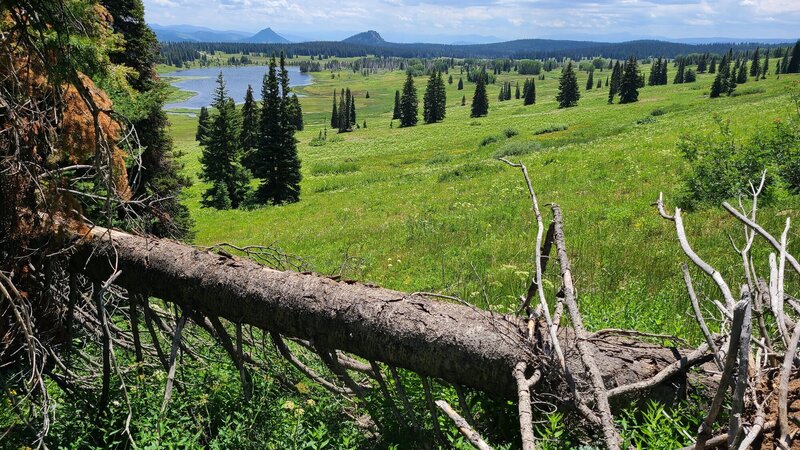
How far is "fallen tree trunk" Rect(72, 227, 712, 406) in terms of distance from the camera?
3150 millimetres

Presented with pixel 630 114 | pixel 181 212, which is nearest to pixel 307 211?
pixel 181 212

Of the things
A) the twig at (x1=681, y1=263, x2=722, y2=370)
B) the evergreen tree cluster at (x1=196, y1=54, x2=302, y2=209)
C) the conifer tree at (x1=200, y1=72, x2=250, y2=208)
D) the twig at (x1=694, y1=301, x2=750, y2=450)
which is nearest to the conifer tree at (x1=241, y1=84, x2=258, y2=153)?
the evergreen tree cluster at (x1=196, y1=54, x2=302, y2=209)

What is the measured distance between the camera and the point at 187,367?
Result: 4.84 m

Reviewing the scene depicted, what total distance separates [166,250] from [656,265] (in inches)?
277

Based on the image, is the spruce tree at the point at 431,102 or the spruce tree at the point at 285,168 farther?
the spruce tree at the point at 431,102

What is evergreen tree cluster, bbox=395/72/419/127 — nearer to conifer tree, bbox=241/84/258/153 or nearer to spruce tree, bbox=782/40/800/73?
conifer tree, bbox=241/84/258/153

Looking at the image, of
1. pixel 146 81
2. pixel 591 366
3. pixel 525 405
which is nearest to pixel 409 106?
pixel 146 81

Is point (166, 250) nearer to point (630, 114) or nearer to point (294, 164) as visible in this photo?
point (294, 164)

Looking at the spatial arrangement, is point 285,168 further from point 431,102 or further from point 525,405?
point 431,102

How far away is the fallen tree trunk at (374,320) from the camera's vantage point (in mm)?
3150

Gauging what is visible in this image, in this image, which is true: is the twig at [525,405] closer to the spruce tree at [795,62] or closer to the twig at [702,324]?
the twig at [702,324]

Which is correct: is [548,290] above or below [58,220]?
below

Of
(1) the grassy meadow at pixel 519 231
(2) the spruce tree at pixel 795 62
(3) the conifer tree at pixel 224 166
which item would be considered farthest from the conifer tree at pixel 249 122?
(2) the spruce tree at pixel 795 62

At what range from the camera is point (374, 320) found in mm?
3463
